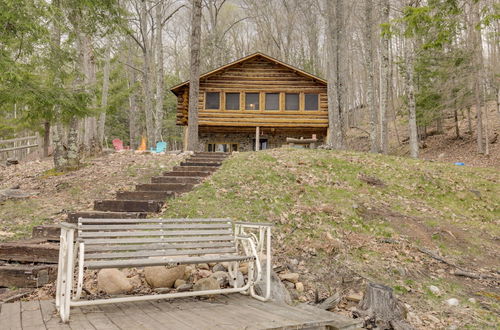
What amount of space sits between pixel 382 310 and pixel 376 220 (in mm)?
3818

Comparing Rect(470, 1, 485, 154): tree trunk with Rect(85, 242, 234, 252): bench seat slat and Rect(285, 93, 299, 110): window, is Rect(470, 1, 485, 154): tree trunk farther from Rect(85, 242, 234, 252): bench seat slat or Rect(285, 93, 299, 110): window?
Rect(85, 242, 234, 252): bench seat slat

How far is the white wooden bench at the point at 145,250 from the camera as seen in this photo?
3430mm

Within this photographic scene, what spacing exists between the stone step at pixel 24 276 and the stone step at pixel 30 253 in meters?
0.45

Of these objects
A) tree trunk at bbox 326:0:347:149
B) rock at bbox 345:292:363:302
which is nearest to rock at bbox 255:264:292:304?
rock at bbox 345:292:363:302

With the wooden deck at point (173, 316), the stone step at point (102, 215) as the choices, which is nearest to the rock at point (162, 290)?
the wooden deck at point (173, 316)

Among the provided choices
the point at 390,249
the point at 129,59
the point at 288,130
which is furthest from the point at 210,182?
the point at 129,59

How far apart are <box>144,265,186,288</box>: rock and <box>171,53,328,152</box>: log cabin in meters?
17.4

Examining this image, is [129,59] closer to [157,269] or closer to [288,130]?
[288,130]

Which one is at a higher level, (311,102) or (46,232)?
(311,102)

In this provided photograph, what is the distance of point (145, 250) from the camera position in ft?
13.6

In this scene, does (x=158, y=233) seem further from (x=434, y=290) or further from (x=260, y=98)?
(x=260, y=98)

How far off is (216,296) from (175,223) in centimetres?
107

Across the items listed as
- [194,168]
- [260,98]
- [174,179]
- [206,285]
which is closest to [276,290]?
[206,285]

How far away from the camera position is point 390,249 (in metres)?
6.96
